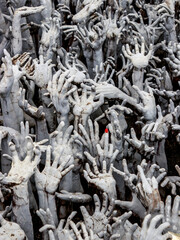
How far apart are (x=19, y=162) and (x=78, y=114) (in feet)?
1.83

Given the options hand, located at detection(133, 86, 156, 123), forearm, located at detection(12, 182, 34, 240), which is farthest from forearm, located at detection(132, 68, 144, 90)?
forearm, located at detection(12, 182, 34, 240)

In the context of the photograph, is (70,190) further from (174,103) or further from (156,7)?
(156,7)

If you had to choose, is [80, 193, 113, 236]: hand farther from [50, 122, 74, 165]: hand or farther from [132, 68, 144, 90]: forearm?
[132, 68, 144, 90]: forearm

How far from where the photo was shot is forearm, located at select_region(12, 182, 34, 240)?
5.30 ft

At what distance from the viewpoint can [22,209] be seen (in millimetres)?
1658

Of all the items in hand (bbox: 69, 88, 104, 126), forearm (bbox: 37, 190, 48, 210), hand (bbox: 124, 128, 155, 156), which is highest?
hand (bbox: 69, 88, 104, 126)

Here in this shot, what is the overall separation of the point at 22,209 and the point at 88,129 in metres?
0.67

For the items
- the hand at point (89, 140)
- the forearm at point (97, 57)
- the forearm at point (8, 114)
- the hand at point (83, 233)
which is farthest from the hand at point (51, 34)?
the hand at point (83, 233)

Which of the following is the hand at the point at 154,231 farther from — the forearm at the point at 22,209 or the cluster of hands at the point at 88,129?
the forearm at the point at 22,209

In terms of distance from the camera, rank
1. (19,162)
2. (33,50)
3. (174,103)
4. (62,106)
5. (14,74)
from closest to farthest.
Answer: (19,162), (62,106), (14,74), (174,103), (33,50)

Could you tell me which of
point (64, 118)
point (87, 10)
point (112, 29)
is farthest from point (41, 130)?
point (87, 10)

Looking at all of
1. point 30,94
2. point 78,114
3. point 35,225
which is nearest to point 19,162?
point 35,225

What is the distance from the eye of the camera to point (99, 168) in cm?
193

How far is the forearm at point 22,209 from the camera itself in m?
1.62
